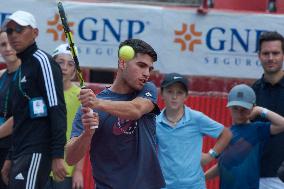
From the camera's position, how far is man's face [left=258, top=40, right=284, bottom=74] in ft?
23.6

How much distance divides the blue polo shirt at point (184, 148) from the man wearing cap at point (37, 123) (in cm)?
89

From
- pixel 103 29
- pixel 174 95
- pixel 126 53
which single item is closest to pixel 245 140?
pixel 174 95

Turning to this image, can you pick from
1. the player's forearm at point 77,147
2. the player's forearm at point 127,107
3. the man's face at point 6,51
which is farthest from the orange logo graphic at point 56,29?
the player's forearm at point 127,107

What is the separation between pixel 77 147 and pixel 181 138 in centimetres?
198

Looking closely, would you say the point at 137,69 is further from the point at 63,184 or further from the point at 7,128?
the point at 63,184

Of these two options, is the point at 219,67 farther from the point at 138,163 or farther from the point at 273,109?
the point at 138,163

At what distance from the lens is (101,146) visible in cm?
527

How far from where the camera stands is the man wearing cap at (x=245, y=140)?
23.0 feet

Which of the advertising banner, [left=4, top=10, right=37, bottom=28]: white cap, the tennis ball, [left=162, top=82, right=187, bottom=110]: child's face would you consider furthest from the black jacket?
the advertising banner

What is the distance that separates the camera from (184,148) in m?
7.05

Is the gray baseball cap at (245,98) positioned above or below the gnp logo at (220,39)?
below

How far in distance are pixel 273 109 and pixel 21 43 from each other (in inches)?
83.4

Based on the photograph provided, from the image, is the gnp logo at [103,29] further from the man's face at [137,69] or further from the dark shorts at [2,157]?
the man's face at [137,69]

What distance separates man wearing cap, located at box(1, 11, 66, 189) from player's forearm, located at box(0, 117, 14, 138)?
52 cm
